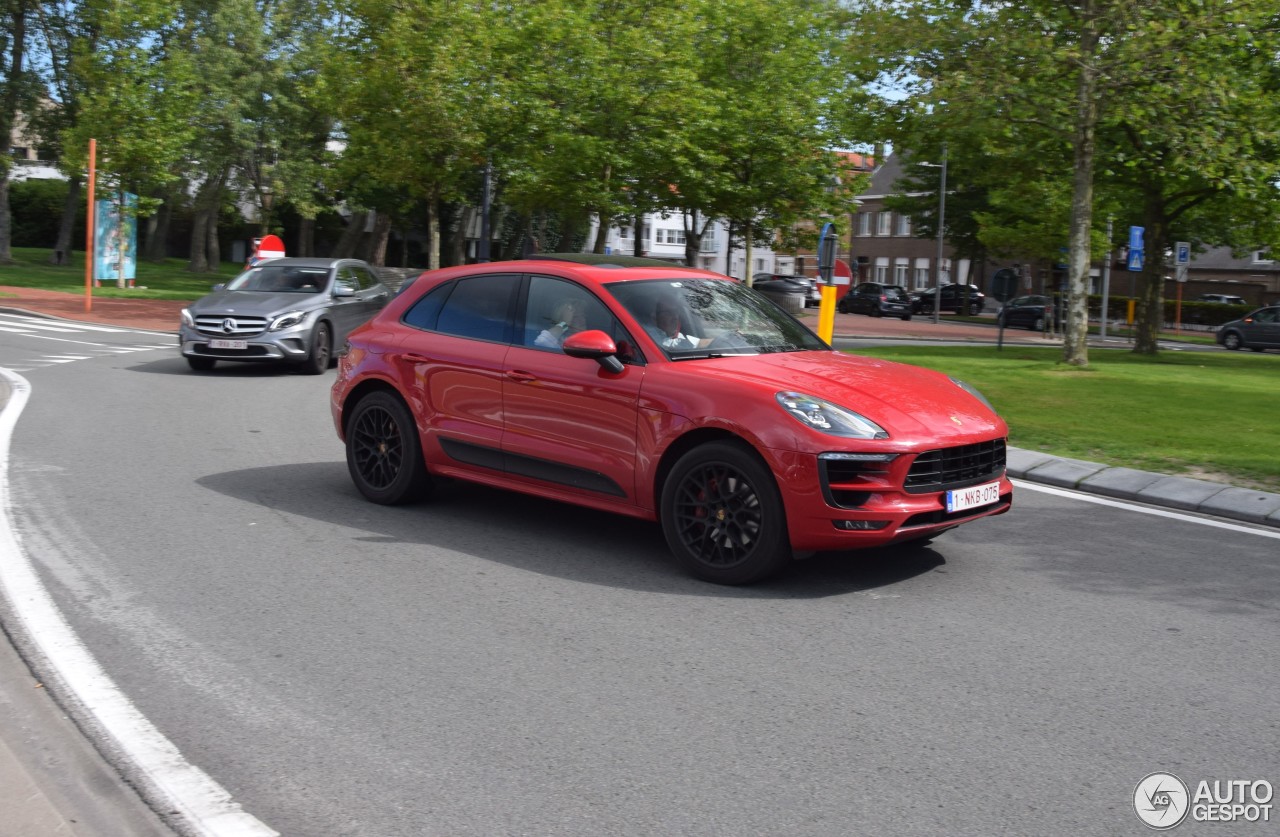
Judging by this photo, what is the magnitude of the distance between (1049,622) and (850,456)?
3.80 ft

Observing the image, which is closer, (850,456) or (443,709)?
(443,709)

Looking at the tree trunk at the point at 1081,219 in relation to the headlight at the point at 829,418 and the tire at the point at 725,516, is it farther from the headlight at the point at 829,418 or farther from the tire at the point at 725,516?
the tire at the point at 725,516

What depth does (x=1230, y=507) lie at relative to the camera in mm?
8781

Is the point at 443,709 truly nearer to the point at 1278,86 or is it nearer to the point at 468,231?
the point at 1278,86

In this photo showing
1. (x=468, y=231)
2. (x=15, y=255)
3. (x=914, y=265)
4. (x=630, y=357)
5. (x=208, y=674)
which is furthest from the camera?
(x=914, y=265)

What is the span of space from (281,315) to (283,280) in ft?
4.34

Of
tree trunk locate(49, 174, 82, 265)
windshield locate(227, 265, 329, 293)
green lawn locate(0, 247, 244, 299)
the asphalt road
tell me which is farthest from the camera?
tree trunk locate(49, 174, 82, 265)

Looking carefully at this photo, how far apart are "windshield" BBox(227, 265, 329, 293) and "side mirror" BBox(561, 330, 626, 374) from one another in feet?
38.6

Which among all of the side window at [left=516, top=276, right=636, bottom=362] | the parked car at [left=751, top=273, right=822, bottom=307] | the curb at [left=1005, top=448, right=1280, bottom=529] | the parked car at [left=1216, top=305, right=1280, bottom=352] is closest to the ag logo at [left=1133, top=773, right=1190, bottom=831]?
the side window at [left=516, top=276, right=636, bottom=362]

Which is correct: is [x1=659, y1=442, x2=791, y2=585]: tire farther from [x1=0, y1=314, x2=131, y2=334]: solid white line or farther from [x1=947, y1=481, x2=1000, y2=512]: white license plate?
[x1=0, y1=314, x2=131, y2=334]: solid white line

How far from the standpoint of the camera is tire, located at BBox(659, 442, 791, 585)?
20.5ft

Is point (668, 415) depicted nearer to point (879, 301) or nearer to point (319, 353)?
point (319, 353)

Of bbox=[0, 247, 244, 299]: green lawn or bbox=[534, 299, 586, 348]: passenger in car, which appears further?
bbox=[0, 247, 244, 299]: green lawn

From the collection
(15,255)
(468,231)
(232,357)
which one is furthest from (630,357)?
(15,255)
